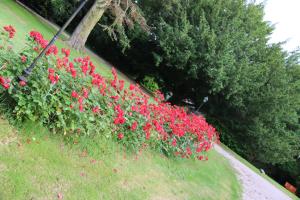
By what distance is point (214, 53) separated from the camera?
1697 centimetres

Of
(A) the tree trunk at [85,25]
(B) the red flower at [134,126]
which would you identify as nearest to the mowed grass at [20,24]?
(A) the tree trunk at [85,25]

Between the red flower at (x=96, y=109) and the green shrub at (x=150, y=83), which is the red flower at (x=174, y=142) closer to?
the red flower at (x=96, y=109)

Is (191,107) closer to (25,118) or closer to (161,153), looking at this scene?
(161,153)

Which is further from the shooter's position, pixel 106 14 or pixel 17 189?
pixel 106 14

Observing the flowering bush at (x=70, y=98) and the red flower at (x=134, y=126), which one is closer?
the flowering bush at (x=70, y=98)

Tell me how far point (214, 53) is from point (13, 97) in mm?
14261

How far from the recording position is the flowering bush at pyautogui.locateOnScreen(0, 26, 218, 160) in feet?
12.6

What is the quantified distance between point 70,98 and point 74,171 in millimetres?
935

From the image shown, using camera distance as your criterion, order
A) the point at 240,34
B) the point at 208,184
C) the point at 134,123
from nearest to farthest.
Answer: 1. the point at 134,123
2. the point at 208,184
3. the point at 240,34

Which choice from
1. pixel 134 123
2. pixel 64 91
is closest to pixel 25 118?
pixel 64 91

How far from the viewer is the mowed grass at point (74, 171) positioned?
3.26 meters

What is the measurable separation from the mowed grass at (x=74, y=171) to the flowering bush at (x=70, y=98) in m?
0.22

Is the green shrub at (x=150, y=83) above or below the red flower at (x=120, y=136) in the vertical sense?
below

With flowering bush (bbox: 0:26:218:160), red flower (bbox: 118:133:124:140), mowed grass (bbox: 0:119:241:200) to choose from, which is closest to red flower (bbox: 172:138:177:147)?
flowering bush (bbox: 0:26:218:160)
